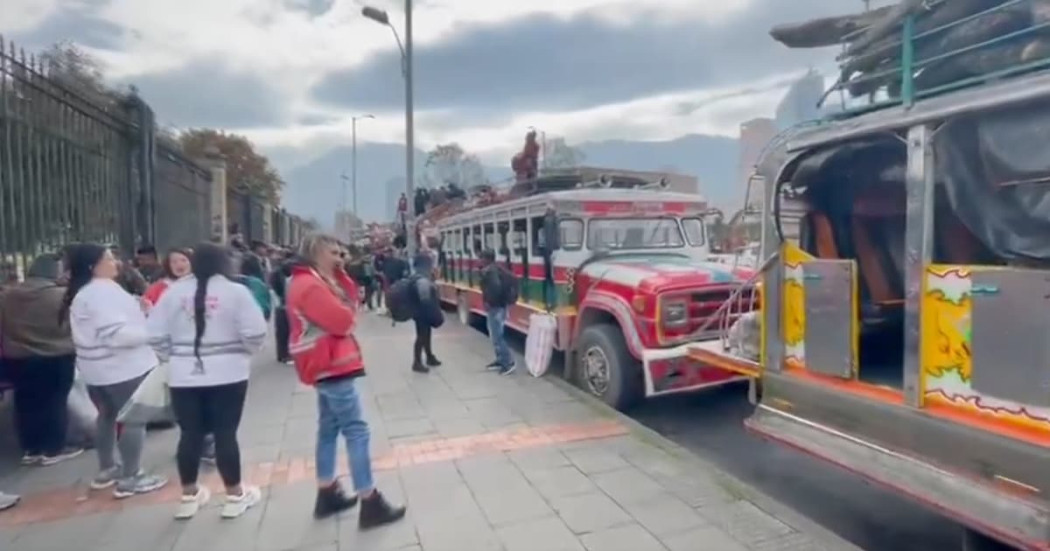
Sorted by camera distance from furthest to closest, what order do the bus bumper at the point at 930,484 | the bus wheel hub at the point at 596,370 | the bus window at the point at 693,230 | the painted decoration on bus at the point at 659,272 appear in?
the bus window at the point at 693,230, the bus wheel hub at the point at 596,370, the painted decoration on bus at the point at 659,272, the bus bumper at the point at 930,484

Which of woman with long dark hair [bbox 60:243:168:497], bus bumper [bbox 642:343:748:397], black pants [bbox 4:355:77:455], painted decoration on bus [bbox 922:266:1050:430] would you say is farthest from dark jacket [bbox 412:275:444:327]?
painted decoration on bus [bbox 922:266:1050:430]

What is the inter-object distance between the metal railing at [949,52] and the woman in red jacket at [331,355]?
305 centimetres

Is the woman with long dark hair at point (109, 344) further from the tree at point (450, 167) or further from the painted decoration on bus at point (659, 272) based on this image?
the tree at point (450, 167)

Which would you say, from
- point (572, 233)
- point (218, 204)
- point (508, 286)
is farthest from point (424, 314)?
point (218, 204)

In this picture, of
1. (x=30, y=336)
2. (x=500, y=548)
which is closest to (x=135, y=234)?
(x=30, y=336)

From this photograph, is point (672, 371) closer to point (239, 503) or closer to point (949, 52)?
point (949, 52)

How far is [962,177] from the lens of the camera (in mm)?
3000

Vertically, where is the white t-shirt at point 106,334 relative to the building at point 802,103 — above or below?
→ below

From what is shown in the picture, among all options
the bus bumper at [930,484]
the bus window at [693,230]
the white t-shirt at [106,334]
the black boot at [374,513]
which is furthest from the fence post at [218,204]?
the bus bumper at [930,484]

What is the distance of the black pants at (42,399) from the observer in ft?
16.0

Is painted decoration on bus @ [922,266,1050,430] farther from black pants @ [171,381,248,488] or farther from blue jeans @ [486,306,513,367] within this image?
blue jeans @ [486,306,513,367]

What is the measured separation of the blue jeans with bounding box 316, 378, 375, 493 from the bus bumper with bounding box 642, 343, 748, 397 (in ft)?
10.1

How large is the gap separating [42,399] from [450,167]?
29026 mm

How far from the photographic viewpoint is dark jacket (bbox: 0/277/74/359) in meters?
4.79
